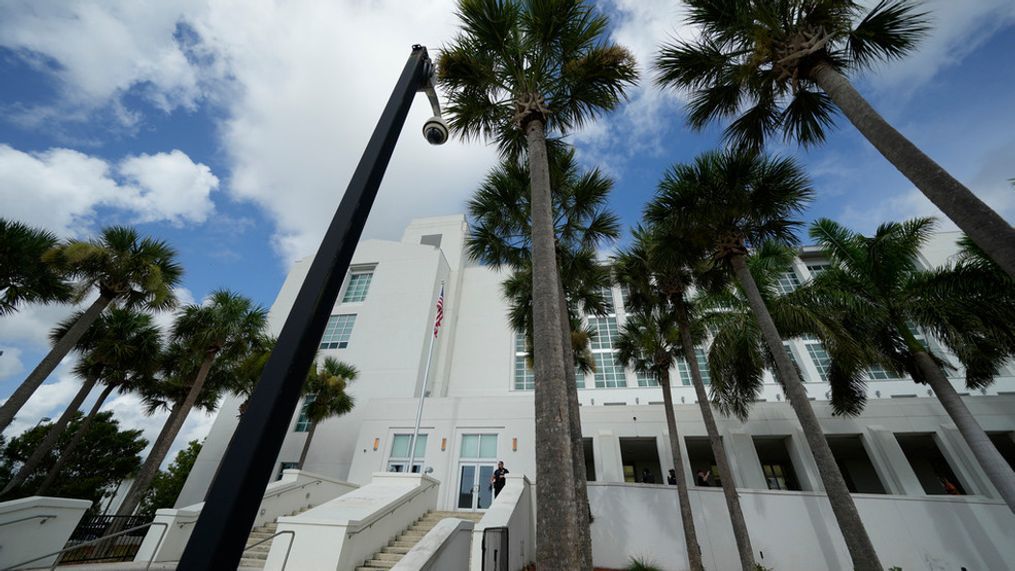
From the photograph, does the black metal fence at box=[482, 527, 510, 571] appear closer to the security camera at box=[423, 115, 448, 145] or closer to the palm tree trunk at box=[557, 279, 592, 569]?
the palm tree trunk at box=[557, 279, 592, 569]

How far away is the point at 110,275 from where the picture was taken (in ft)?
41.1

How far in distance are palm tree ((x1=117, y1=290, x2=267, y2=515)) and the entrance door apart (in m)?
10.6

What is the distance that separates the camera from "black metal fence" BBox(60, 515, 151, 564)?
975 cm

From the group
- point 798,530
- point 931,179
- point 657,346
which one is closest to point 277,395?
point 931,179

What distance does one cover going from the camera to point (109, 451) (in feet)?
91.2

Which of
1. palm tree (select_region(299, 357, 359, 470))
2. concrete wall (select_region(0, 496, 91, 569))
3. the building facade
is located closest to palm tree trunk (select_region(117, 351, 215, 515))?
palm tree (select_region(299, 357, 359, 470))

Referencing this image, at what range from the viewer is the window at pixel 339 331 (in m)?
26.6

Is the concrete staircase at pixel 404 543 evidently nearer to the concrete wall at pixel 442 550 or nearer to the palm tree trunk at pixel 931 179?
the concrete wall at pixel 442 550

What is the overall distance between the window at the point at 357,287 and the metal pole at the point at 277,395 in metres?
28.3

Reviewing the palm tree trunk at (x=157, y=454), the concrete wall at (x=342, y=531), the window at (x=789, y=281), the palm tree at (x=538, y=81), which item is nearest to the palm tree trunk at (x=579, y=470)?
the palm tree at (x=538, y=81)

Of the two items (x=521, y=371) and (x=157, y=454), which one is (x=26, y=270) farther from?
(x=521, y=371)

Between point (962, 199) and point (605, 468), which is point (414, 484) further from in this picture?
point (962, 199)

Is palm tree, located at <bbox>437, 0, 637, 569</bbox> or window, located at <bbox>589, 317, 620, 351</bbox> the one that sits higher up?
window, located at <bbox>589, 317, 620, 351</bbox>

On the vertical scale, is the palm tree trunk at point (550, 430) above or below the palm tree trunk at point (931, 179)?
below
